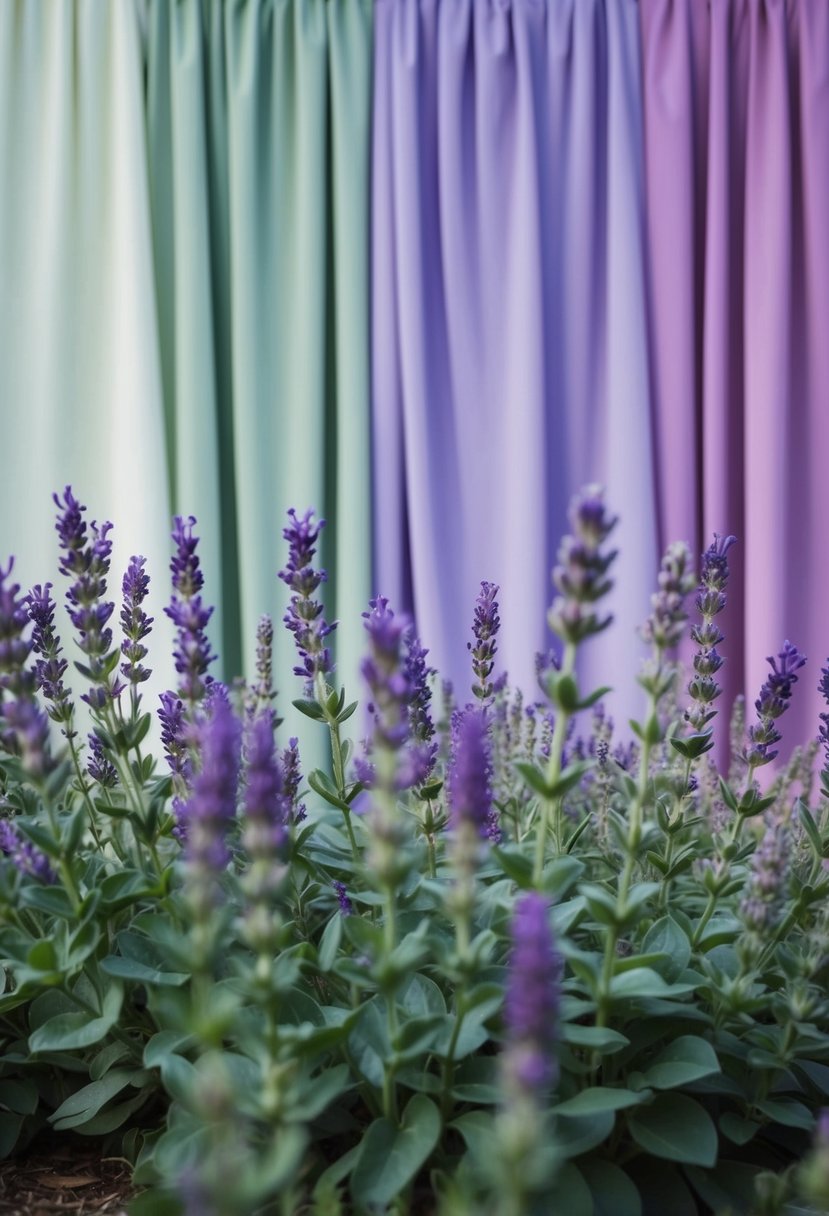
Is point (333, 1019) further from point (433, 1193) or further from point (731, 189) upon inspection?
point (731, 189)

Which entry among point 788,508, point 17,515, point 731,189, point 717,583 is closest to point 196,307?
point 17,515

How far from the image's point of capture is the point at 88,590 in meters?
0.67

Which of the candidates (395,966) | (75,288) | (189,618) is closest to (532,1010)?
(395,966)

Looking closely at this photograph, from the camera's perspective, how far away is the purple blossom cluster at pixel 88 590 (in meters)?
0.66

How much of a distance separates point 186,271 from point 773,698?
6.61 feet

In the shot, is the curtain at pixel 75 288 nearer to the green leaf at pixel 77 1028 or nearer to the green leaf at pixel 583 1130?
the green leaf at pixel 77 1028

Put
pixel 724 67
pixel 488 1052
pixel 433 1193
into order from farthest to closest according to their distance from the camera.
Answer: pixel 724 67 < pixel 488 1052 < pixel 433 1193

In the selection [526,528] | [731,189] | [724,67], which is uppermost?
[724,67]

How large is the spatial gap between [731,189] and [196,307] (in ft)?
4.42

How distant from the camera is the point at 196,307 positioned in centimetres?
237

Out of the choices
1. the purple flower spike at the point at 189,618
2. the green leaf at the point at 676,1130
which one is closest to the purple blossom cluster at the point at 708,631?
the green leaf at the point at 676,1130

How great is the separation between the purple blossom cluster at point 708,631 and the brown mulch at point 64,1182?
21.0 inches

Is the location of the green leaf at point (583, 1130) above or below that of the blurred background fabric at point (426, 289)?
below

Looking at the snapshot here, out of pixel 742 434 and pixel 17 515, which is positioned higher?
pixel 742 434
